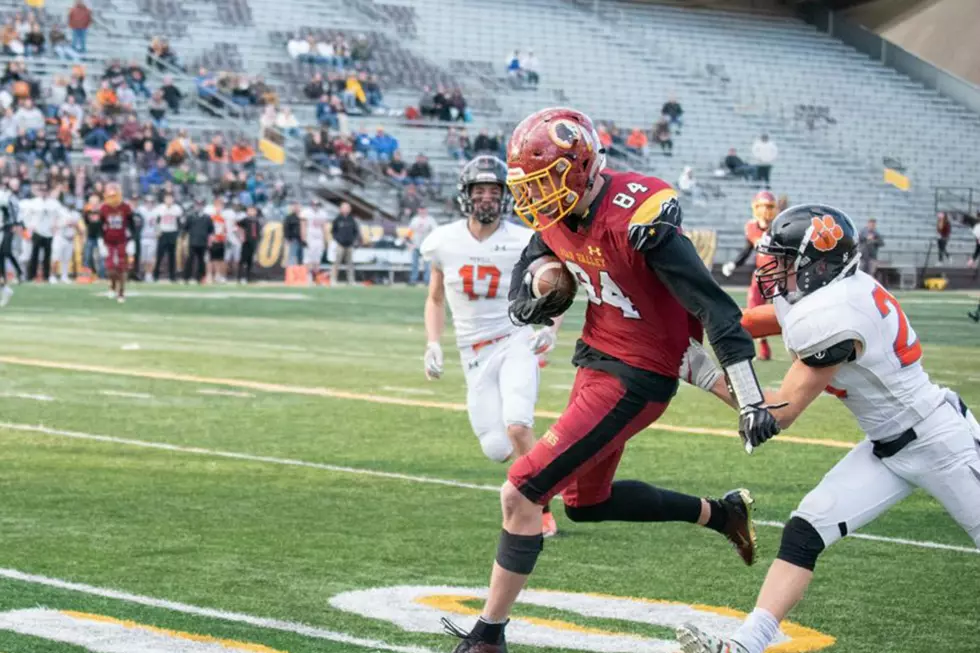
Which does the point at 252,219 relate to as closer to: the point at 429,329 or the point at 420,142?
the point at 420,142

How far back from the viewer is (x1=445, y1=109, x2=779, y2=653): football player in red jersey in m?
4.92

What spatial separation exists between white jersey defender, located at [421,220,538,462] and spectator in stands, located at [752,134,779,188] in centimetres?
3205

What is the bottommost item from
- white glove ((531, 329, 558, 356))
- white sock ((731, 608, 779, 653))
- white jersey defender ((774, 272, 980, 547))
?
white glove ((531, 329, 558, 356))

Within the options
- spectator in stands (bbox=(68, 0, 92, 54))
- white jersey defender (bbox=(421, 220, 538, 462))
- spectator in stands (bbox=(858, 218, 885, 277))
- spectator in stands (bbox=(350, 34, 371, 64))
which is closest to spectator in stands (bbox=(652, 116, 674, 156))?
Answer: spectator in stands (bbox=(858, 218, 885, 277))

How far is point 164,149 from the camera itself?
1247 inches

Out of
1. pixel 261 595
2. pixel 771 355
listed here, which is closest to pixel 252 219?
pixel 771 355

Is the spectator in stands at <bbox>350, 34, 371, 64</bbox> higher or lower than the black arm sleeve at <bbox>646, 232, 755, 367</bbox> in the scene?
lower

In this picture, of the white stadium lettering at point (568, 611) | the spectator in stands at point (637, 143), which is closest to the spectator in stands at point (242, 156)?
the spectator in stands at point (637, 143)

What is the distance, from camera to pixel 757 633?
15.4 feet

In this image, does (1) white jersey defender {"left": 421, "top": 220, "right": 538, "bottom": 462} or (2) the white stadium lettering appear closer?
(2) the white stadium lettering

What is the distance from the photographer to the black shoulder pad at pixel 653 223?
4.92 m

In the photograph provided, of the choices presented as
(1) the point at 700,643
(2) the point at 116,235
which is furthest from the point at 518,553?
(2) the point at 116,235

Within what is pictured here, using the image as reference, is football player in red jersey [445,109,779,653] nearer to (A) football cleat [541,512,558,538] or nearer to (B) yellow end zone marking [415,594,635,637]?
(B) yellow end zone marking [415,594,635,637]

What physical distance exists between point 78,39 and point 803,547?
101ft
